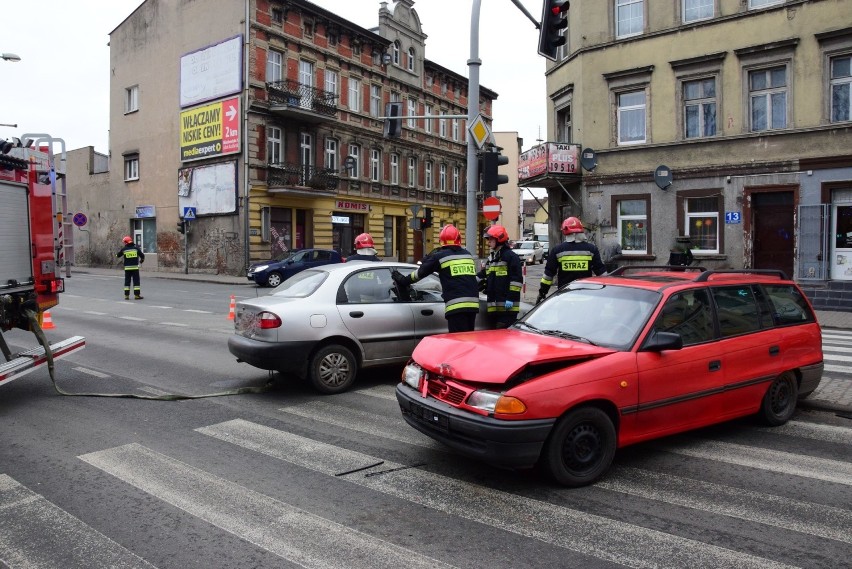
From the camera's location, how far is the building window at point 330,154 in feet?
114

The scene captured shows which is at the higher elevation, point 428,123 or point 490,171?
point 428,123

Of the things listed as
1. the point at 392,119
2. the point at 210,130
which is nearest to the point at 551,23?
the point at 392,119

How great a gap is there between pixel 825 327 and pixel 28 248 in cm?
1432

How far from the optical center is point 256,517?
4062 millimetres

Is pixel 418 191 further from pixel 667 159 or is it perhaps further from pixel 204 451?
pixel 204 451

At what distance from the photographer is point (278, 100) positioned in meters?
31.4

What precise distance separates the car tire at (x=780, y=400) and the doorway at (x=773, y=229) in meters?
13.4

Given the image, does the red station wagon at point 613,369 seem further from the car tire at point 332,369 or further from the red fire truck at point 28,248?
the red fire truck at point 28,248

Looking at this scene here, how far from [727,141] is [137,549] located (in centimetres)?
1917

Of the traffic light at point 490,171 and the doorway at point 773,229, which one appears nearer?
the traffic light at point 490,171

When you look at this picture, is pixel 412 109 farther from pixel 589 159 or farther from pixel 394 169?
pixel 589 159

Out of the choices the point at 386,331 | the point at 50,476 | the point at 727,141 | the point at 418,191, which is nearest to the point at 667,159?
the point at 727,141

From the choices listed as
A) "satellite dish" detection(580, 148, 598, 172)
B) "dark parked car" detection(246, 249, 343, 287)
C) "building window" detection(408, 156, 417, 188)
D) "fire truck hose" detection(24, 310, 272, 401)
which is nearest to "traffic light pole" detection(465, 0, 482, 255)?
"fire truck hose" detection(24, 310, 272, 401)

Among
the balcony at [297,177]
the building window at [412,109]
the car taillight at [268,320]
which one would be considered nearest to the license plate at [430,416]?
the car taillight at [268,320]
